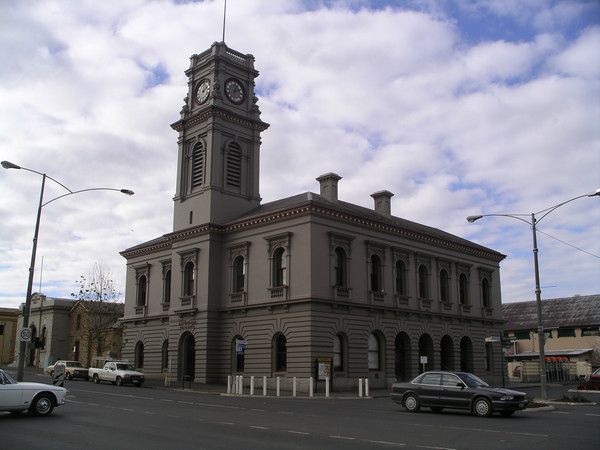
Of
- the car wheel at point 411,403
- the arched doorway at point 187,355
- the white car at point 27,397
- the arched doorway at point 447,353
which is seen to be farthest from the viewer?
the arched doorway at point 447,353

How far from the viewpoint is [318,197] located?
137 feet

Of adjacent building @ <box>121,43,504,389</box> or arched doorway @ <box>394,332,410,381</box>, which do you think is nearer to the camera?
adjacent building @ <box>121,43,504,389</box>

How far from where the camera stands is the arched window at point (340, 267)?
3959 centimetres

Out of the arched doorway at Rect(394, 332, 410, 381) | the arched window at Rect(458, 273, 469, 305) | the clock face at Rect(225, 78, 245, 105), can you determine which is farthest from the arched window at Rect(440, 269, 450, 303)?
the clock face at Rect(225, 78, 245, 105)

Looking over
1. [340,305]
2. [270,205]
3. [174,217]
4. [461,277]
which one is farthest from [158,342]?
[461,277]

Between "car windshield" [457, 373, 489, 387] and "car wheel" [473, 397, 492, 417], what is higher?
"car windshield" [457, 373, 489, 387]

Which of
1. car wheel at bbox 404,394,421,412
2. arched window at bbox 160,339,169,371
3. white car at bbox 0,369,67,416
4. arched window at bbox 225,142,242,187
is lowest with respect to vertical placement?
car wheel at bbox 404,394,421,412

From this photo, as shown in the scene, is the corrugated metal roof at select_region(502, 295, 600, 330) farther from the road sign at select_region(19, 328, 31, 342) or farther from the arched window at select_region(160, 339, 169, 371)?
the road sign at select_region(19, 328, 31, 342)

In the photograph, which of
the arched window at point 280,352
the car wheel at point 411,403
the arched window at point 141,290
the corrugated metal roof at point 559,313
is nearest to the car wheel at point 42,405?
the car wheel at point 411,403

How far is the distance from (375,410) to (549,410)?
6734 mm

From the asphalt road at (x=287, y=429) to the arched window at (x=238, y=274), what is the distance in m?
19.3

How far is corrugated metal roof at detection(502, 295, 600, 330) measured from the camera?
71.9 metres

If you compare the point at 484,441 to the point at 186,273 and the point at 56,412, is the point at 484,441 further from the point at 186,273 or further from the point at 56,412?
the point at 186,273

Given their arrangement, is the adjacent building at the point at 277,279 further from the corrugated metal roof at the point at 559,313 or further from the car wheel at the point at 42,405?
the corrugated metal roof at the point at 559,313
